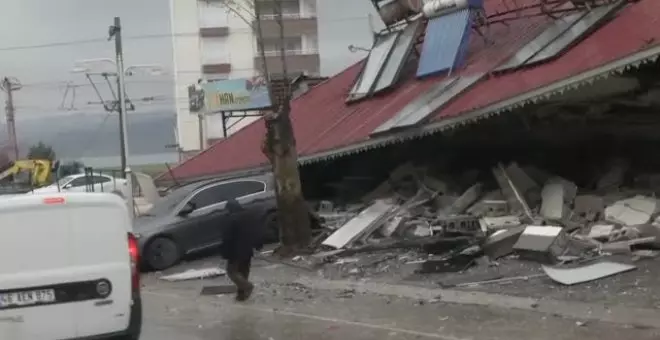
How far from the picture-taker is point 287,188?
63.5 feet

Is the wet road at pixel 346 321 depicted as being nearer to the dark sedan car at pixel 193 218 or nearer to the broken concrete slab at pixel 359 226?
the broken concrete slab at pixel 359 226

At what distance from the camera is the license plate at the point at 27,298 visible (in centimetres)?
893

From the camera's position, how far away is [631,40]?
17.0 meters

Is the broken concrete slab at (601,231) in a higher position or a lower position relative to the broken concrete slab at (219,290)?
higher

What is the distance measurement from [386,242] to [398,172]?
4.19 metres

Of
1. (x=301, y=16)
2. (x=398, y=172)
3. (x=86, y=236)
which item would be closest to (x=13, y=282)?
(x=86, y=236)

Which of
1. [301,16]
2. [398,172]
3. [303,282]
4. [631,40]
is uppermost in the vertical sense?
[301,16]

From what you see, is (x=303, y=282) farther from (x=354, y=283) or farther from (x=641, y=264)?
(x=641, y=264)

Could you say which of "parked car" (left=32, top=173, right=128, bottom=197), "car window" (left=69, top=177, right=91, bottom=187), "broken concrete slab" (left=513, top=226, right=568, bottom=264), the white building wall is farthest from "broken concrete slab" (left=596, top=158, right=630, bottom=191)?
the white building wall

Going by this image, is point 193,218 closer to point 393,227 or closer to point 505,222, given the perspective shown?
point 393,227

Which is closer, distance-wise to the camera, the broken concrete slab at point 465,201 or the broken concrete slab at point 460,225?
the broken concrete slab at point 460,225

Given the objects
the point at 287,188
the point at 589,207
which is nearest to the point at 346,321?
the point at 589,207

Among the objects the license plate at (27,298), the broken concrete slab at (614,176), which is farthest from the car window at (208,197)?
the license plate at (27,298)

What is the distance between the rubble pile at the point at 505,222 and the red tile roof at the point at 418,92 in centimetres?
167
